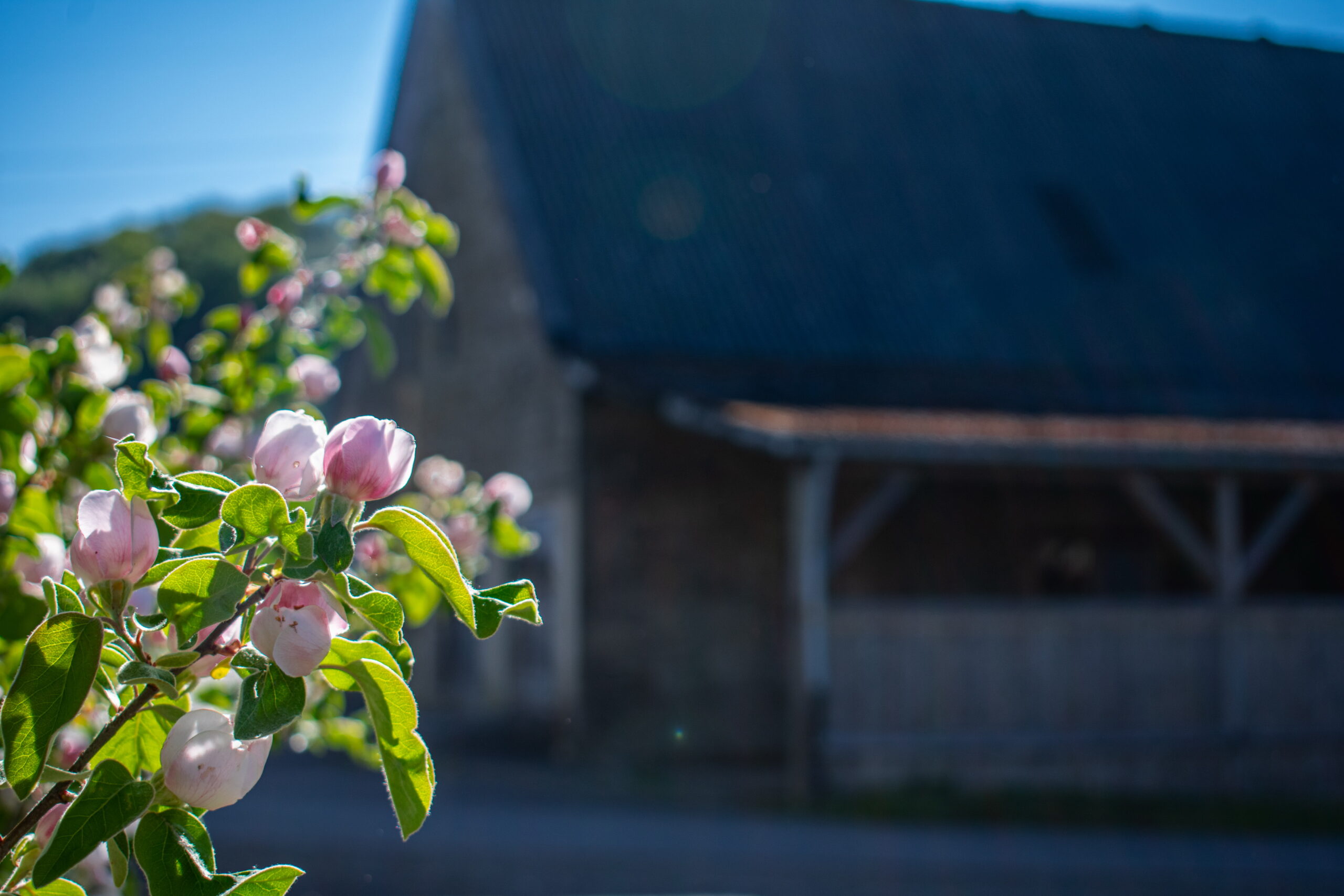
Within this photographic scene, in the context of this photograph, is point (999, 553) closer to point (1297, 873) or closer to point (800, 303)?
point (800, 303)

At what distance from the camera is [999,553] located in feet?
42.6

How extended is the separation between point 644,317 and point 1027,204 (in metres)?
5.23

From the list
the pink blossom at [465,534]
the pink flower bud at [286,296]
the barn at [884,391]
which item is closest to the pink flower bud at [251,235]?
the pink flower bud at [286,296]

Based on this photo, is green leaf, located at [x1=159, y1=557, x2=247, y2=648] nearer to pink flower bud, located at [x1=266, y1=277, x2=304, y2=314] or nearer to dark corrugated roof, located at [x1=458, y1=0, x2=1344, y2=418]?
pink flower bud, located at [x1=266, y1=277, x2=304, y2=314]

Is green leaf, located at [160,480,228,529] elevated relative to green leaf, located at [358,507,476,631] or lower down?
elevated

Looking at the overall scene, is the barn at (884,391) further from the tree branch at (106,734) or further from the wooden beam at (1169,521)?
the tree branch at (106,734)

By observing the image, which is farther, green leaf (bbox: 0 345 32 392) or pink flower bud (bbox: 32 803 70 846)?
green leaf (bbox: 0 345 32 392)

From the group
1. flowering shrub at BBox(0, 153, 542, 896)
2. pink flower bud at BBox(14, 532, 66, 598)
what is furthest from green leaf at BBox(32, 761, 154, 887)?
pink flower bud at BBox(14, 532, 66, 598)

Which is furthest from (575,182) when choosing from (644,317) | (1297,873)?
(1297,873)

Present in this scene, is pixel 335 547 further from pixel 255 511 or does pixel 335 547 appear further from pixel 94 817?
pixel 94 817

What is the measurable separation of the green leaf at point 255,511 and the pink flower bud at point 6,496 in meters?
0.90

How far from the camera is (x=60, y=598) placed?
1126 millimetres

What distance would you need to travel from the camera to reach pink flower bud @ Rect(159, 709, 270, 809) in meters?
1.08

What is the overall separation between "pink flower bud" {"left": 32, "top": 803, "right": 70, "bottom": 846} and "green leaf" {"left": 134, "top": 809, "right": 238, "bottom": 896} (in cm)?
19
